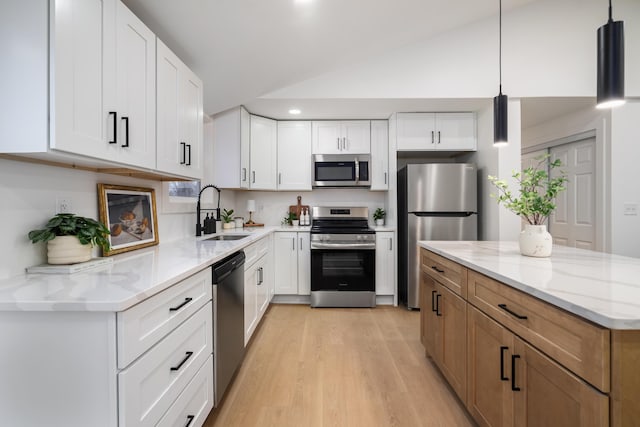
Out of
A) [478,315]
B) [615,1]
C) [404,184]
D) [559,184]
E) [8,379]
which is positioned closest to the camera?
[8,379]

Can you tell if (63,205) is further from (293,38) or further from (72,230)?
(293,38)

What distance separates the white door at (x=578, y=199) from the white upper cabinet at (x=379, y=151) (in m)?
2.28

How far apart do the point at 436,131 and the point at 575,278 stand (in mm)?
2633

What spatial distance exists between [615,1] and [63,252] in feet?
16.1

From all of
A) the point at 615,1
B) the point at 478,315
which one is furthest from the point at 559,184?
the point at 615,1

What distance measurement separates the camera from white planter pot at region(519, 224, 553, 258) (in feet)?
5.36

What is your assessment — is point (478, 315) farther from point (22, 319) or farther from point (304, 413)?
point (22, 319)

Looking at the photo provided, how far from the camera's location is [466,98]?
3.05m

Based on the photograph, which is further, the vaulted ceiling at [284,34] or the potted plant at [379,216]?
the potted plant at [379,216]

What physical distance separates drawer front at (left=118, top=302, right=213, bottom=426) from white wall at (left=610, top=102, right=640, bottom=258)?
4.02 m

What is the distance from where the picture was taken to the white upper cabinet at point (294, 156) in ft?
12.5

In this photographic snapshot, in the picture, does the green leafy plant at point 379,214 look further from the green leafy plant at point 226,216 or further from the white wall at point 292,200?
the green leafy plant at point 226,216

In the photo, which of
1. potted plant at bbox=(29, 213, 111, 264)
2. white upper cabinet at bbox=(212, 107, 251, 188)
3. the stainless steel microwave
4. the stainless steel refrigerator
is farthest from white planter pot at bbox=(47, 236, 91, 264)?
the stainless steel refrigerator

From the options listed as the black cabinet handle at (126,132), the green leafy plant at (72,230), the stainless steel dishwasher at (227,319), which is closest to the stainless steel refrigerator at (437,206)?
the stainless steel dishwasher at (227,319)
